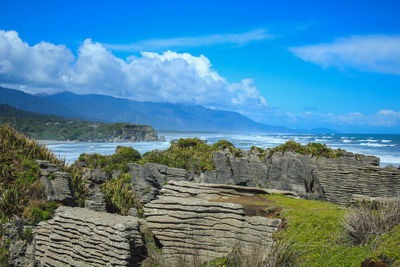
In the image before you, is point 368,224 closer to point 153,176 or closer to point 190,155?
point 153,176

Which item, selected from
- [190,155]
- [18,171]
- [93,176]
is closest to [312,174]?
[93,176]

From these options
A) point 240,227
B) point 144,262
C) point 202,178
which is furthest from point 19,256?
point 202,178

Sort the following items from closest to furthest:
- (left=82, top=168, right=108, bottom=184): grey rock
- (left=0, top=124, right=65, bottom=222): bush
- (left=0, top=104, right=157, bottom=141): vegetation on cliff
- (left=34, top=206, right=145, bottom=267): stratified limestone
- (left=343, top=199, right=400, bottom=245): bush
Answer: (left=343, top=199, right=400, bottom=245): bush → (left=34, top=206, right=145, bottom=267): stratified limestone → (left=0, top=124, right=65, bottom=222): bush → (left=82, top=168, right=108, bottom=184): grey rock → (left=0, top=104, right=157, bottom=141): vegetation on cliff

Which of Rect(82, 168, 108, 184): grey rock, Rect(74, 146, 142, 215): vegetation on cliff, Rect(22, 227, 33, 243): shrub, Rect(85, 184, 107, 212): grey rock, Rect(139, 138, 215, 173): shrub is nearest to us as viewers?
Rect(22, 227, 33, 243): shrub

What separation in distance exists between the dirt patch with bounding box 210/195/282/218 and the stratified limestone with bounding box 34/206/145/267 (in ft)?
10.1

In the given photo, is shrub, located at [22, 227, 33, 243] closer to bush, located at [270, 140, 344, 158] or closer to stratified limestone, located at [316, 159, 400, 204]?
stratified limestone, located at [316, 159, 400, 204]

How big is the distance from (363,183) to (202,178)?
35.9 feet

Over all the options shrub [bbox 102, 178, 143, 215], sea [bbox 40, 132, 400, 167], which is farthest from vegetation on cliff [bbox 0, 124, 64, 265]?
sea [bbox 40, 132, 400, 167]

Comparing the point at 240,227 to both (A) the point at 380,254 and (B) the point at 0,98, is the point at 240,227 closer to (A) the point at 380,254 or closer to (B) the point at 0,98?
(A) the point at 380,254

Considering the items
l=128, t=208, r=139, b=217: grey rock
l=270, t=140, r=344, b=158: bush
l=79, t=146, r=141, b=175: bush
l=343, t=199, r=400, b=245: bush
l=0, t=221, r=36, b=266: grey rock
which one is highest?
l=270, t=140, r=344, b=158: bush

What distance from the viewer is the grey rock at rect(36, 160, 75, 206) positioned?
9695mm

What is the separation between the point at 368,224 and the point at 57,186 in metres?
8.93

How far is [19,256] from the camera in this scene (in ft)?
27.2

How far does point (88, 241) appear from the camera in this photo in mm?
6926
